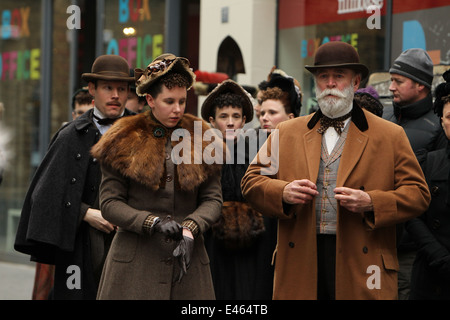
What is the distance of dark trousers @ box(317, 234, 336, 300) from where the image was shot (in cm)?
439

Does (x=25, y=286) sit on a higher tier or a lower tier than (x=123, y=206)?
lower

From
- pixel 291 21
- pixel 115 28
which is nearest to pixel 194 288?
pixel 291 21

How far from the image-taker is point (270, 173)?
4.64 metres

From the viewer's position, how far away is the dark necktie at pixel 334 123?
4512 mm

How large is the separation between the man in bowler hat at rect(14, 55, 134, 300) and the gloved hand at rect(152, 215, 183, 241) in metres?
1.26

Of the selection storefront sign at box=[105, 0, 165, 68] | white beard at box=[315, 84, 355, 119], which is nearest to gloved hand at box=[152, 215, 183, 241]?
white beard at box=[315, 84, 355, 119]

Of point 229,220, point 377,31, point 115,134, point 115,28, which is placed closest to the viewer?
point 115,134

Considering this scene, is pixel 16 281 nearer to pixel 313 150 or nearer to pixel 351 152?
pixel 313 150

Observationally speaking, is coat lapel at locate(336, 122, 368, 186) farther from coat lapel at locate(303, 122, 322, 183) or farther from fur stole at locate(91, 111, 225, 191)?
fur stole at locate(91, 111, 225, 191)

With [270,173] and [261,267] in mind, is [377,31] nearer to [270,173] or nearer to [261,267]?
[261,267]

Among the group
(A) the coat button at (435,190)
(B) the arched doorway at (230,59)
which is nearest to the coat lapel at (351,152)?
(A) the coat button at (435,190)

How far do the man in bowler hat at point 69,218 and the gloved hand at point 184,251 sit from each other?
121 cm

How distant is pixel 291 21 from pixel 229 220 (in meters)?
4.35
